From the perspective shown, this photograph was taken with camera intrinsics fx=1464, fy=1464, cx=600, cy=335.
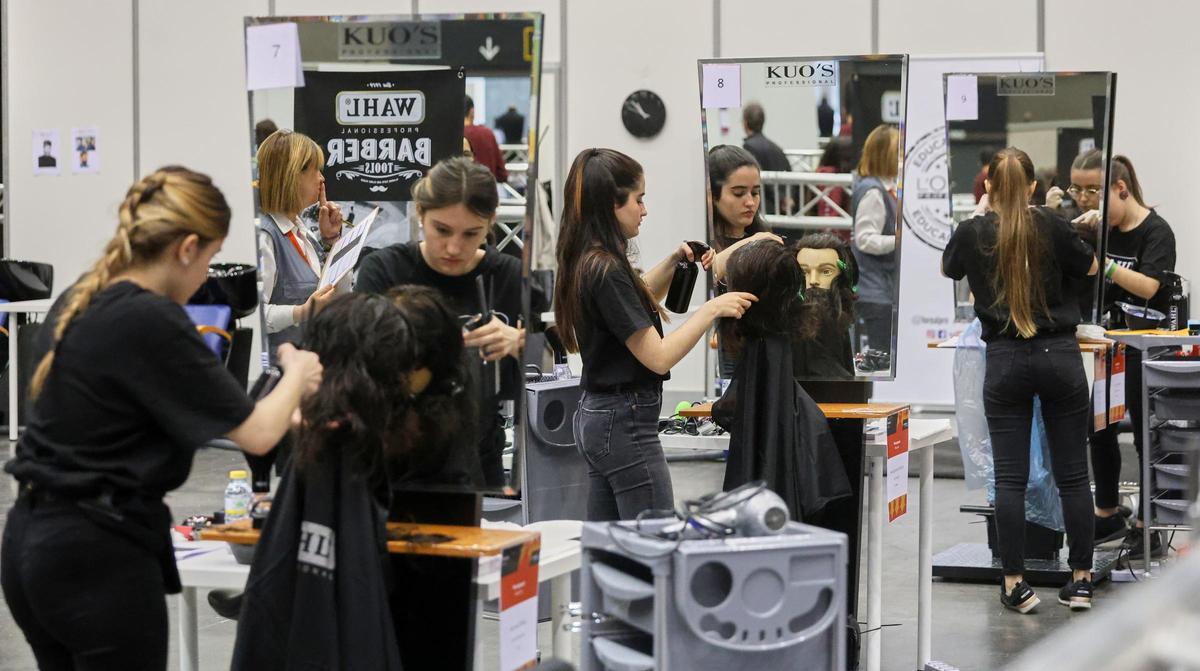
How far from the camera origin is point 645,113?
28.0 feet

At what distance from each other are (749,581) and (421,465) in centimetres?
65

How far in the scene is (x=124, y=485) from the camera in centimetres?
217

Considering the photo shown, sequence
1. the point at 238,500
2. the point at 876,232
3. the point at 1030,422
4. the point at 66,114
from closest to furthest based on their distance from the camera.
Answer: the point at 238,500 < the point at 876,232 < the point at 1030,422 < the point at 66,114

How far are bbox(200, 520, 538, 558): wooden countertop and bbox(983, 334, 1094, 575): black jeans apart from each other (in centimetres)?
238

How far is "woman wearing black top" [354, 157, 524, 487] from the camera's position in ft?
8.66

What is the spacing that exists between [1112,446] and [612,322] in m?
2.93

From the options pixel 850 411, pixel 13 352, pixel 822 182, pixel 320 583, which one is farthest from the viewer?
pixel 13 352

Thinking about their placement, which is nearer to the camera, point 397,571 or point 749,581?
point 749,581

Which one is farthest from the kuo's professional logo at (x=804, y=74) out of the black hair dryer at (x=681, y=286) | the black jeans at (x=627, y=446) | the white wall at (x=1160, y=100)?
the white wall at (x=1160, y=100)

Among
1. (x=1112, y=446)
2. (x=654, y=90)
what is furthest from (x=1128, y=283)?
(x=654, y=90)

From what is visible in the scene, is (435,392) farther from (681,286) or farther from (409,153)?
(681,286)

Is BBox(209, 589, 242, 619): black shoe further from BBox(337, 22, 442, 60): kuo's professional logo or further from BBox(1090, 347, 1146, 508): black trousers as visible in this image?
BBox(1090, 347, 1146, 508): black trousers

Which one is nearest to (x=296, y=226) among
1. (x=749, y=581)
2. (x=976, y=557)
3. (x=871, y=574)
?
(x=749, y=581)

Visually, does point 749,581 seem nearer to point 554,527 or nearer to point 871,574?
point 554,527
